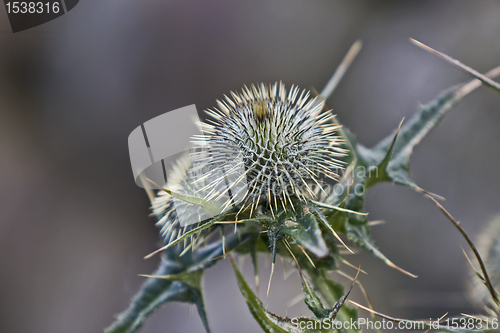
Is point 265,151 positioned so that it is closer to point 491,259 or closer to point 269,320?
point 269,320

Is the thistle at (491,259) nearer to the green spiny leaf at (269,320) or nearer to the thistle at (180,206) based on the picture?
the green spiny leaf at (269,320)

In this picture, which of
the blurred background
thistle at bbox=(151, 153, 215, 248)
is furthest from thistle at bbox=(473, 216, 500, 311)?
thistle at bbox=(151, 153, 215, 248)

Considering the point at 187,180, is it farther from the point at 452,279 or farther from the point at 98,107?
the point at 452,279

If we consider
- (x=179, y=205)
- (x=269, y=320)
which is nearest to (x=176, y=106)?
(x=179, y=205)

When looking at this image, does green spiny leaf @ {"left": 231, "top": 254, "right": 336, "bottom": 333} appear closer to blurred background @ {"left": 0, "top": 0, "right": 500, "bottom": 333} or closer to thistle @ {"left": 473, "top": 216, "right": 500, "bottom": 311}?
thistle @ {"left": 473, "top": 216, "right": 500, "bottom": 311}

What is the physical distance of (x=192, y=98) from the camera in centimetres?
138

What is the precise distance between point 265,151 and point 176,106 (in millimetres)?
975

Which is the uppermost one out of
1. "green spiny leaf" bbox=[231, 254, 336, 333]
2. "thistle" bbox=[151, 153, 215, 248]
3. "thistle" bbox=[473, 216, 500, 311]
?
"thistle" bbox=[151, 153, 215, 248]

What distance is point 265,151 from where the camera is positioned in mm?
517

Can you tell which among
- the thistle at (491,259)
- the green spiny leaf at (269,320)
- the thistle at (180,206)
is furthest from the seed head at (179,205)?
the thistle at (491,259)

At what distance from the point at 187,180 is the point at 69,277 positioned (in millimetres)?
1144

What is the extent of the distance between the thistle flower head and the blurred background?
0.82 metres

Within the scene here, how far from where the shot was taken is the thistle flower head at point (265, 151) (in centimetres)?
51

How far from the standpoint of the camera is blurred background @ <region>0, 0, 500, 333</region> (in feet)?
3.87
